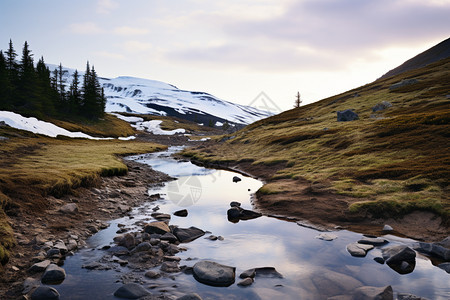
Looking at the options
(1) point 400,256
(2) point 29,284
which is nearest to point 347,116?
(1) point 400,256

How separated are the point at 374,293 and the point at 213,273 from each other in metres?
5.49

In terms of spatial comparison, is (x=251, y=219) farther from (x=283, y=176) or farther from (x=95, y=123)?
(x=95, y=123)

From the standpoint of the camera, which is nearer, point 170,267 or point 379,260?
point 170,267

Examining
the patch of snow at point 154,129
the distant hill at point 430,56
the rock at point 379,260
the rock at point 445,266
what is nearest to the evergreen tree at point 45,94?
the patch of snow at point 154,129

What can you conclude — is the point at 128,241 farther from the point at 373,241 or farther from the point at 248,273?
the point at 373,241

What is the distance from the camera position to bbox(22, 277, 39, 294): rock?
8890 mm

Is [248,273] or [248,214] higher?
[248,214]

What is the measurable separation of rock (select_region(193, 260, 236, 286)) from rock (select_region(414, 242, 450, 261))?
29.1ft

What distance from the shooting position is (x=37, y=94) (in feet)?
286

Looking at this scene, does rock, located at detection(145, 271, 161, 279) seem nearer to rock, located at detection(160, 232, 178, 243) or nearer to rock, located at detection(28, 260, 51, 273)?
rock, located at detection(160, 232, 178, 243)

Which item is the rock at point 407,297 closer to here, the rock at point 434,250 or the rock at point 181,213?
the rock at point 434,250

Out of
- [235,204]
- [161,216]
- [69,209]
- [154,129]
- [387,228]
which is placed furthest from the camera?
[154,129]

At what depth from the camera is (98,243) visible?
43.5 feet

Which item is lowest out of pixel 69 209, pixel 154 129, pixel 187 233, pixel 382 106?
pixel 187 233
